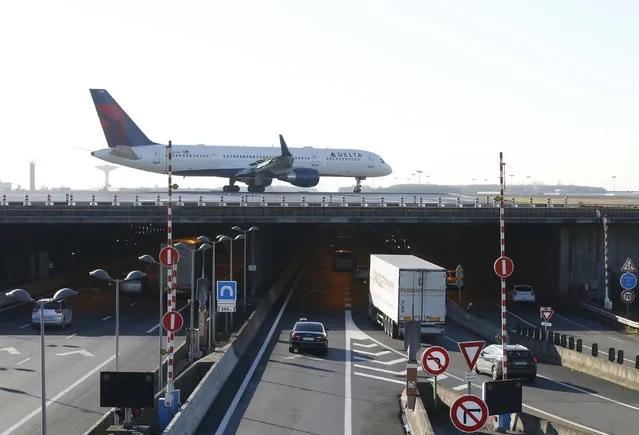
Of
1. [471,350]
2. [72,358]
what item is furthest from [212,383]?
[72,358]

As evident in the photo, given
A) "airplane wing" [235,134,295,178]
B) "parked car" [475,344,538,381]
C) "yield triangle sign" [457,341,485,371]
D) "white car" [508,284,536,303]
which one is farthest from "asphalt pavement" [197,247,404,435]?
"airplane wing" [235,134,295,178]

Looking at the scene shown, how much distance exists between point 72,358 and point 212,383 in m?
10.9

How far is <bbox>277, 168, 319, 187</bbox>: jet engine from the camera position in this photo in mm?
82688

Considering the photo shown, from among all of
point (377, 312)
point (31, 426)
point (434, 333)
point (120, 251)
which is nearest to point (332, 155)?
point (120, 251)

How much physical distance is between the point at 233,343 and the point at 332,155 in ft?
182

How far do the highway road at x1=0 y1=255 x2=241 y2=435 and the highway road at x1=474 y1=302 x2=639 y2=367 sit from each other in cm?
1802

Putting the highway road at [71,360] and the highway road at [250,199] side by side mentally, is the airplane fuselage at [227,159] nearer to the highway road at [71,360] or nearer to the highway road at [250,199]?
the highway road at [250,199]

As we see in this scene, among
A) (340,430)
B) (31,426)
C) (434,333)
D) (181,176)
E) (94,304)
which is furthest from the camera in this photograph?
(181,176)

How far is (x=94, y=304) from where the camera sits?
55.6 meters

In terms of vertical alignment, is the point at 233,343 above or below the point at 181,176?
below

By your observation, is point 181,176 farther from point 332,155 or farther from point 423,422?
point 423,422

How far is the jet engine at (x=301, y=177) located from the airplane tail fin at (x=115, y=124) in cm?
1339

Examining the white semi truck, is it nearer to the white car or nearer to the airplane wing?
the white car

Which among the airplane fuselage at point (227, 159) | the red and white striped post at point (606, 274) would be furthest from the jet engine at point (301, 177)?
the red and white striped post at point (606, 274)
